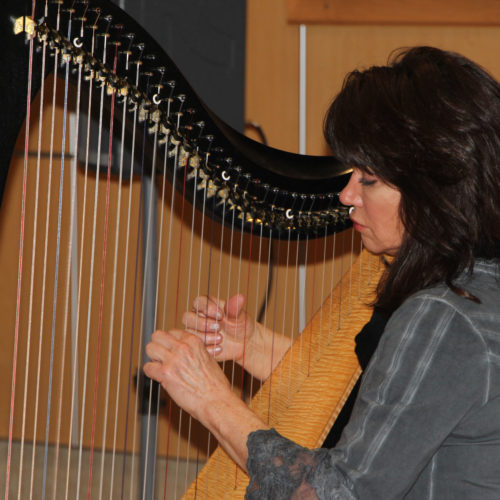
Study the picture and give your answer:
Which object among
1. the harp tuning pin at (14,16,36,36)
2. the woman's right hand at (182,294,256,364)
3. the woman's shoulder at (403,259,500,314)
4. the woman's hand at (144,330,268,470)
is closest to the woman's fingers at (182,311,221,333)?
the woman's right hand at (182,294,256,364)

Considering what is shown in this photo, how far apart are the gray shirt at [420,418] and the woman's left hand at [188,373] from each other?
23 cm

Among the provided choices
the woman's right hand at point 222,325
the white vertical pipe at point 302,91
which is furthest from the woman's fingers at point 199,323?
the white vertical pipe at point 302,91

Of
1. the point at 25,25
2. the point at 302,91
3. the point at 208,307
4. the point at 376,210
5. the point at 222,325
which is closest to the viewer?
the point at 25,25

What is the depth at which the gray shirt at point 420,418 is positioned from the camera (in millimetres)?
938

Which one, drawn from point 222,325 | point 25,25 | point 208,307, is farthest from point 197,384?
point 25,25

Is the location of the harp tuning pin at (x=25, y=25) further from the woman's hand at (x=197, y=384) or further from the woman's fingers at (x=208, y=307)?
the woman's fingers at (x=208, y=307)

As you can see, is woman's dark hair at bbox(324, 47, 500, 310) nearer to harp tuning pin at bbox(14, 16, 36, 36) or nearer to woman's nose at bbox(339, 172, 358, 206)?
woman's nose at bbox(339, 172, 358, 206)

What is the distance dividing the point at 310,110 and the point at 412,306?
1.96 m

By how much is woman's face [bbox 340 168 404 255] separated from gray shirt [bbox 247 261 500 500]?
0.46ft

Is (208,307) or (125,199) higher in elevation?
(125,199)

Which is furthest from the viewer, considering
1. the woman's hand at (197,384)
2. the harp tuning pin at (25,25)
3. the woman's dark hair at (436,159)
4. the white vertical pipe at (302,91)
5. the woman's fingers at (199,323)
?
the white vertical pipe at (302,91)

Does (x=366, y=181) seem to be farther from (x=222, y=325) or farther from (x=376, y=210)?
(x=222, y=325)

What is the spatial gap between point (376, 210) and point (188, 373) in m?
0.37

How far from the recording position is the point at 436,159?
3.45 feet
